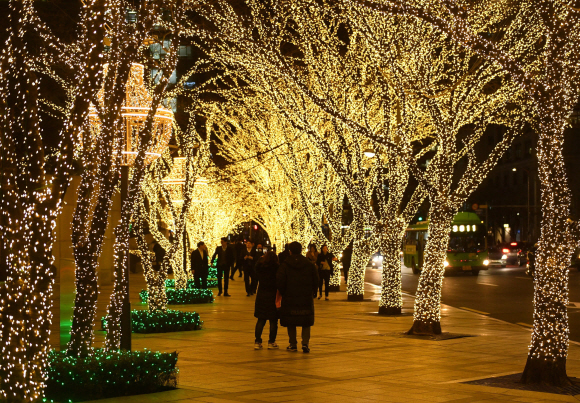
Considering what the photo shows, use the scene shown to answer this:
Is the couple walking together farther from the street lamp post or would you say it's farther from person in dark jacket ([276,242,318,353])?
the street lamp post

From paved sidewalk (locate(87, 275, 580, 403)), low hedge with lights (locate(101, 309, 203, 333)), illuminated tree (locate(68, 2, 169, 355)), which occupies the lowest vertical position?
paved sidewalk (locate(87, 275, 580, 403))

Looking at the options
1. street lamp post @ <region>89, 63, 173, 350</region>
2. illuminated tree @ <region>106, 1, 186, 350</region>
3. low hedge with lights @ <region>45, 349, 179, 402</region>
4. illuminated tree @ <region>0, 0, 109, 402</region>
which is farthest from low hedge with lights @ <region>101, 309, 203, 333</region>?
illuminated tree @ <region>0, 0, 109, 402</region>

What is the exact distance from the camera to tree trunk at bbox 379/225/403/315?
55.9 feet

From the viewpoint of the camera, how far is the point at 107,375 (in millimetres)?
8062

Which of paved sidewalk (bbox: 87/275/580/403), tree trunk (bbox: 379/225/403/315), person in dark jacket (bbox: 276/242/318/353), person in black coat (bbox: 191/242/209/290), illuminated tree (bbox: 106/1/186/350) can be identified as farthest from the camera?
person in black coat (bbox: 191/242/209/290)

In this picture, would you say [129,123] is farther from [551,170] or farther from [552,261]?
[552,261]

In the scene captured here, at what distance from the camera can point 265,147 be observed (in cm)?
2872

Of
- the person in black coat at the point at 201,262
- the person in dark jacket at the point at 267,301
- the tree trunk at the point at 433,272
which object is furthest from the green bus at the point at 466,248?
the person in dark jacket at the point at 267,301

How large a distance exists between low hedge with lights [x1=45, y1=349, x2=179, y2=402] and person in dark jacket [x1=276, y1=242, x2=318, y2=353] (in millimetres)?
3250

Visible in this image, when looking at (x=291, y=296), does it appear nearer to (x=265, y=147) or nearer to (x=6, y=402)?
(x=6, y=402)

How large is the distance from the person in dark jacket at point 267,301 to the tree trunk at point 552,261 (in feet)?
14.6

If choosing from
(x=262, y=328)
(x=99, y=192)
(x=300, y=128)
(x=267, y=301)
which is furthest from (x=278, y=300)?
(x=300, y=128)

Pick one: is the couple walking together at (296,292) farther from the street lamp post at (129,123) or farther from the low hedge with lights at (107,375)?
the low hedge with lights at (107,375)

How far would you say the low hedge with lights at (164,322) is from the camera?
48.0 ft
